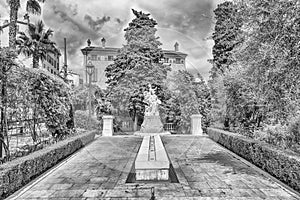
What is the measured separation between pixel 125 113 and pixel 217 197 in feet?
60.1

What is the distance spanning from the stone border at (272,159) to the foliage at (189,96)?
10.5 m

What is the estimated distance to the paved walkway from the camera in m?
4.80

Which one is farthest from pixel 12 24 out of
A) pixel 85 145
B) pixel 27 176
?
pixel 27 176

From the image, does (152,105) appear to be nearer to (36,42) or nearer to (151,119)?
(151,119)

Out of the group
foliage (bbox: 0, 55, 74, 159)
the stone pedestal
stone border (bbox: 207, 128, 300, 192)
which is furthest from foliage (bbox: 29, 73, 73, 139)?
stone border (bbox: 207, 128, 300, 192)

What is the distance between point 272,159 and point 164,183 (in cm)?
297

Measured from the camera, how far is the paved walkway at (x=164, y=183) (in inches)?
189

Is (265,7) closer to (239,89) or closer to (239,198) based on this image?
(239,198)

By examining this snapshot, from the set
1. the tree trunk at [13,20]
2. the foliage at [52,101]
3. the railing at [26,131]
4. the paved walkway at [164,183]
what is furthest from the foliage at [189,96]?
the tree trunk at [13,20]

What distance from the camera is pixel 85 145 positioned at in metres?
11.7

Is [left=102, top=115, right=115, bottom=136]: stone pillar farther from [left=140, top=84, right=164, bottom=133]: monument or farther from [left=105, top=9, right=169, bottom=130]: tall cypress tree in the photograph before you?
[left=105, top=9, right=169, bottom=130]: tall cypress tree

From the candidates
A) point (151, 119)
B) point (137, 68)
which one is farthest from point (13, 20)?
point (137, 68)

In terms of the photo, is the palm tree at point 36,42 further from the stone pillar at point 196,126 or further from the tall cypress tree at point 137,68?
the stone pillar at point 196,126

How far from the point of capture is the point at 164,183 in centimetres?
554
